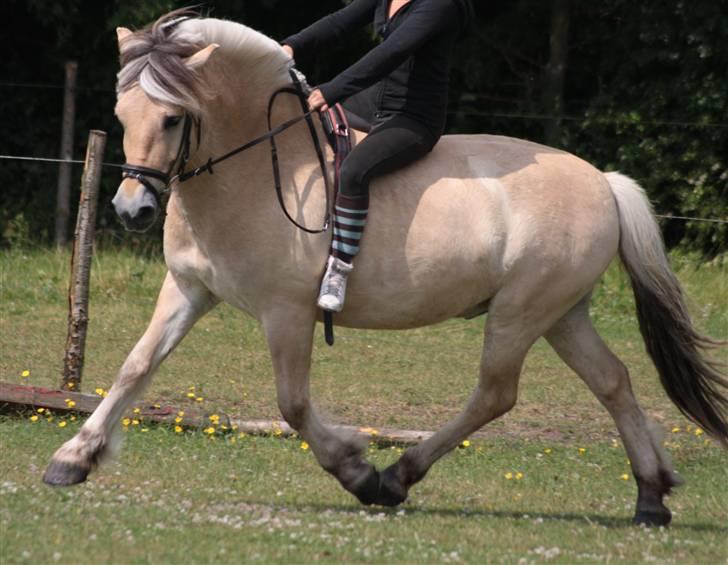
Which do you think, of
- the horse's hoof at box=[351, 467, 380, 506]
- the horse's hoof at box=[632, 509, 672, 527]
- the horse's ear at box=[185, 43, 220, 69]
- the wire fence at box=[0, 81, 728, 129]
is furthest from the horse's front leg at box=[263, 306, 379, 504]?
the wire fence at box=[0, 81, 728, 129]

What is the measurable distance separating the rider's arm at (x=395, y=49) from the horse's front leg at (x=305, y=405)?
1035 millimetres

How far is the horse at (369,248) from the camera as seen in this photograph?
5.98m

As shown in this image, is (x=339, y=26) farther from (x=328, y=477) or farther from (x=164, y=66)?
(x=328, y=477)

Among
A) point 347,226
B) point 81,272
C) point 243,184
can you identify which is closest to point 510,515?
point 347,226

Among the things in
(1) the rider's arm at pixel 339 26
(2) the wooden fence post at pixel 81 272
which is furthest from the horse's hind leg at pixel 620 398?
(2) the wooden fence post at pixel 81 272

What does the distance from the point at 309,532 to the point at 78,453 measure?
46.1 inches

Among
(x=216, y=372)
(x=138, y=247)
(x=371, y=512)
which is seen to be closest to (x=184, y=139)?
(x=371, y=512)

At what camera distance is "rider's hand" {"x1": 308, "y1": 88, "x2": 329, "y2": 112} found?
6.15 meters

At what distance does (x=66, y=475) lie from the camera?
614 cm

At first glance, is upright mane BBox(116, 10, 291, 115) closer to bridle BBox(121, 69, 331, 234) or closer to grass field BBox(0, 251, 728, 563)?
bridle BBox(121, 69, 331, 234)

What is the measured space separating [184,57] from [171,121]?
31 centimetres

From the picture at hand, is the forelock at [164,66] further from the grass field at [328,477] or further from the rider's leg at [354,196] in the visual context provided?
the grass field at [328,477]

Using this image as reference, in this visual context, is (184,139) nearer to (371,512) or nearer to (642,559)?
(371,512)

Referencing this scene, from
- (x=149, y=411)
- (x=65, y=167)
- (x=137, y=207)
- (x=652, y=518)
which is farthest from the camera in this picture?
(x=65, y=167)
